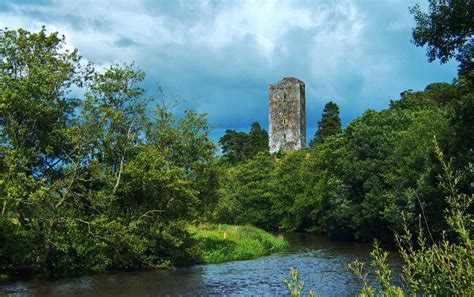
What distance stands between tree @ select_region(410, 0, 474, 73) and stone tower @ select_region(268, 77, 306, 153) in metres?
92.2

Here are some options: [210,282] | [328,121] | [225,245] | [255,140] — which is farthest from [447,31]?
[255,140]

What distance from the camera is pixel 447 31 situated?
19.7 meters

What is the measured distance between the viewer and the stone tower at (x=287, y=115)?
113625 millimetres

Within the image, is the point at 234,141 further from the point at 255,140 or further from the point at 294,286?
the point at 294,286

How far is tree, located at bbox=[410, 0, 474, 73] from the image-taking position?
750 inches

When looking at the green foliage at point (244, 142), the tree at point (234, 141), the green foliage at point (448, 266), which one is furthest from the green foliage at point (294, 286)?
the tree at point (234, 141)

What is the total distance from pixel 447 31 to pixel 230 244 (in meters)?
24.1

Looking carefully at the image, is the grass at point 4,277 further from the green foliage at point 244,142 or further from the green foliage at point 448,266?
the green foliage at point 244,142

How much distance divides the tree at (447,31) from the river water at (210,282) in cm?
1102

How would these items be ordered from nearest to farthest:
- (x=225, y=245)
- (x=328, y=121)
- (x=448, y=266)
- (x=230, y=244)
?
1. (x=448, y=266)
2. (x=225, y=245)
3. (x=230, y=244)
4. (x=328, y=121)

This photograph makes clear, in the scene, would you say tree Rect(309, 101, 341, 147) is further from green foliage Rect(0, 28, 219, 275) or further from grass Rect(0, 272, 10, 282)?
grass Rect(0, 272, 10, 282)

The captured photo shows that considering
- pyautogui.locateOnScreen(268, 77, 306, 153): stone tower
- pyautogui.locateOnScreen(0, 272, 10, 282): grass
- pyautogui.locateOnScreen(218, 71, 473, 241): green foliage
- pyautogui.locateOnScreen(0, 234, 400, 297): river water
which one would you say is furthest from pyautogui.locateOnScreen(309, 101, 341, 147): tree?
pyautogui.locateOnScreen(0, 272, 10, 282): grass

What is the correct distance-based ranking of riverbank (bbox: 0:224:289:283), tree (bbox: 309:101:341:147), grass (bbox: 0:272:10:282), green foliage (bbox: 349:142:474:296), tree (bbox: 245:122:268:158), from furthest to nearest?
tree (bbox: 245:122:268:158), tree (bbox: 309:101:341:147), riverbank (bbox: 0:224:289:283), grass (bbox: 0:272:10:282), green foliage (bbox: 349:142:474:296)

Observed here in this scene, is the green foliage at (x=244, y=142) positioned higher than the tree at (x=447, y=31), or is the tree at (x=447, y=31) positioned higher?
the green foliage at (x=244, y=142)
